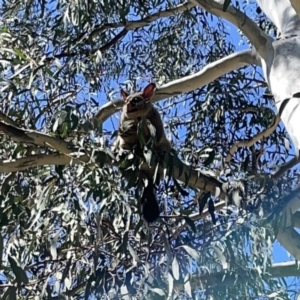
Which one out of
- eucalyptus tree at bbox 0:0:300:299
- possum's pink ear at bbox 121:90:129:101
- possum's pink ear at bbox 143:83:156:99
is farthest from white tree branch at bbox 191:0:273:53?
possum's pink ear at bbox 121:90:129:101

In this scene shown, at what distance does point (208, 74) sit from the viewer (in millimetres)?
3053

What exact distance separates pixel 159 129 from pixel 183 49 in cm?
141

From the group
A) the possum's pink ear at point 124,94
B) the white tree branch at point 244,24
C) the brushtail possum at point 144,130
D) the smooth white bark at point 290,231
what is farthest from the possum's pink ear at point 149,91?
the smooth white bark at point 290,231

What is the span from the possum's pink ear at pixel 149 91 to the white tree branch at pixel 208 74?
0.09 metres

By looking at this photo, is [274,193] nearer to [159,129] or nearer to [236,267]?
[236,267]

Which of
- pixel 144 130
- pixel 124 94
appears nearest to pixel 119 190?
pixel 144 130

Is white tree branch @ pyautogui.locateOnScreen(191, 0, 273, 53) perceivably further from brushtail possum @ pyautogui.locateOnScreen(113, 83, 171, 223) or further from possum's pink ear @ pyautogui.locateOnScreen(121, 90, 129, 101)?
possum's pink ear @ pyautogui.locateOnScreen(121, 90, 129, 101)

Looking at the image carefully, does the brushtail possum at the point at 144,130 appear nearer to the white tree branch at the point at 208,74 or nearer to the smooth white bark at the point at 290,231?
the white tree branch at the point at 208,74

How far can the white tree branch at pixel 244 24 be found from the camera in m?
2.91

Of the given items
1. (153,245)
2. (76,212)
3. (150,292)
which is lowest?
(150,292)

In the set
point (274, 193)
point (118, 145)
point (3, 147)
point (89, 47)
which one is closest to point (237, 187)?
point (274, 193)

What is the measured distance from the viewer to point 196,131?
3.98 metres

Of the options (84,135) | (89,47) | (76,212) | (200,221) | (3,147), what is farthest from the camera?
(89,47)

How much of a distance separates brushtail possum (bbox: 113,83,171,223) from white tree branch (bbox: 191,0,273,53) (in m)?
0.48
